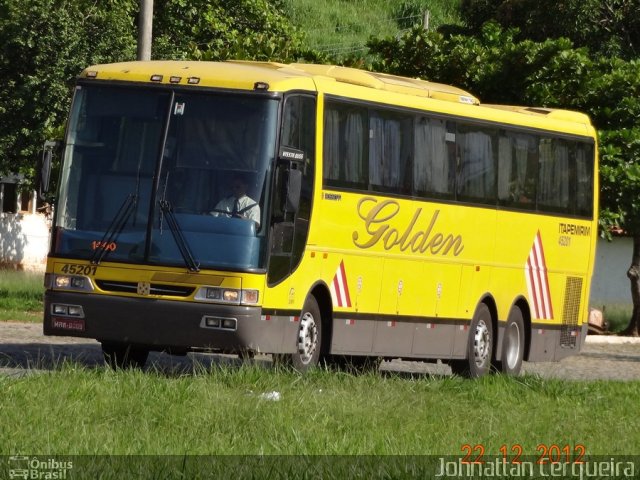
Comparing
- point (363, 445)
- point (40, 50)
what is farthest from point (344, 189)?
point (40, 50)

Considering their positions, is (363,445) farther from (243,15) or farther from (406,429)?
(243,15)

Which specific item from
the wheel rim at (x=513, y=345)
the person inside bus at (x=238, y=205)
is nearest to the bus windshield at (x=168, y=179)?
the person inside bus at (x=238, y=205)

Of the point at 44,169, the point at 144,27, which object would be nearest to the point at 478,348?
the point at 44,169

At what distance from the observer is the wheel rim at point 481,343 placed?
2069 cm

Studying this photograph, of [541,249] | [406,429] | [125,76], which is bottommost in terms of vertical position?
[406,429]

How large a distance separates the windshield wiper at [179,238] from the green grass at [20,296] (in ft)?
37.3

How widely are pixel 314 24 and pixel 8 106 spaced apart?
48.7m

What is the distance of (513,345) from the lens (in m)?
21.8

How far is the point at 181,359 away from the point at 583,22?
21.0m

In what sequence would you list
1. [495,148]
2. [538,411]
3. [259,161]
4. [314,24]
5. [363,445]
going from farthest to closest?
[314,24], [495,148], [259,161], [538,411], [363,445]

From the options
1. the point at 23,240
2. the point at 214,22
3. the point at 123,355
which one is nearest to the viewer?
the point at 123,355

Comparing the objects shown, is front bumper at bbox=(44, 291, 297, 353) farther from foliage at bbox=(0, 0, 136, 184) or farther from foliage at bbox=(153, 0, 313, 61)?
foliage at bbox=(153, 0, 313, 61)

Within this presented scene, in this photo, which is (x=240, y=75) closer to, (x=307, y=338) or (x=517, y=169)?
(x=307, y=338)

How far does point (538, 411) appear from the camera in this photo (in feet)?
47.1
